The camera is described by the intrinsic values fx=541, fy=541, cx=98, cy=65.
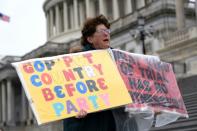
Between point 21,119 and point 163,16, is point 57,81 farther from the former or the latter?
point 21,119

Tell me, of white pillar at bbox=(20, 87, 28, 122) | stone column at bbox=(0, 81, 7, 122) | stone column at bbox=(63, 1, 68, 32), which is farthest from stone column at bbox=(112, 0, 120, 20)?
stone column at bbox=(0, 81, 7, 122)

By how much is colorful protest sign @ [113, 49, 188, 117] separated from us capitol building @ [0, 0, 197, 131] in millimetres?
499

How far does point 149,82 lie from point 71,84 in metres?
0.83

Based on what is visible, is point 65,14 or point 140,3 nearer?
point 140,3

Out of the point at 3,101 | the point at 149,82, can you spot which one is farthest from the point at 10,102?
the point at 149,82

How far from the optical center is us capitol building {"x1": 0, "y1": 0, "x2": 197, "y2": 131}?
73.5 ft

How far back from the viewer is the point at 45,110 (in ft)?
13.4

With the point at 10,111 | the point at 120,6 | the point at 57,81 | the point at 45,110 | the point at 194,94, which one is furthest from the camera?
the point at 10,111

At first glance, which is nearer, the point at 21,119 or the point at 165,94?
the point at 165,94

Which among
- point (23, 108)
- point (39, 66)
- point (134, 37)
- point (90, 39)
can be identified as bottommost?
point (23, 108)

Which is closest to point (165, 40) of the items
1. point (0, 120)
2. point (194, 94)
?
point (194, 94)

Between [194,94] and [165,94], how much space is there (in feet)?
41.1

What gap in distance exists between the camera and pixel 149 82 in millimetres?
4875

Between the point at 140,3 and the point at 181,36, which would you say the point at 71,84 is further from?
the point at 140,3
